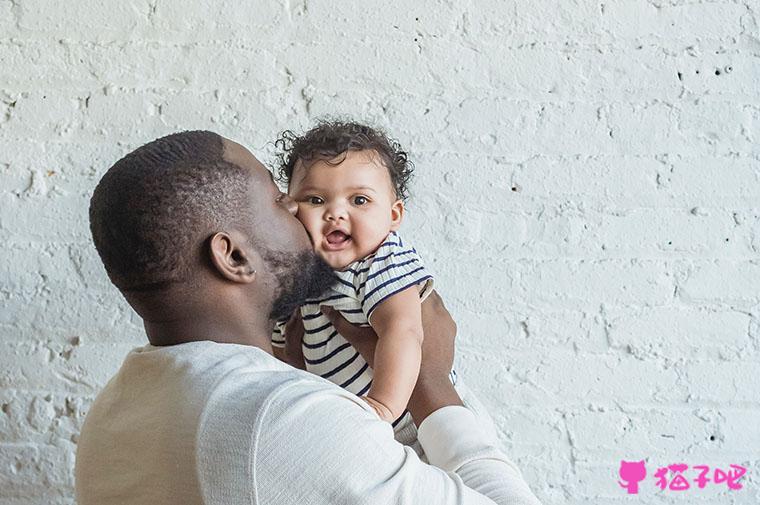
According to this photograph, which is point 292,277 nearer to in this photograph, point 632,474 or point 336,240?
point 336,240

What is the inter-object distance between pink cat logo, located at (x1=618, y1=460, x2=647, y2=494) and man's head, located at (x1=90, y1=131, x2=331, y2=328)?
3.26 ft

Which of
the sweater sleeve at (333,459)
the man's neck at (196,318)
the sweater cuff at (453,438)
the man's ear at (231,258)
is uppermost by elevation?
the man's ear at (231,258)

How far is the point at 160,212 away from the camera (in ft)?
3.36

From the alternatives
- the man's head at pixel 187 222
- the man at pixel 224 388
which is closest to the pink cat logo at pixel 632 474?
the man at pixel 224 388

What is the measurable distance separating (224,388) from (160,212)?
229 mm

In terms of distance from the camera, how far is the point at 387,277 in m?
1.38

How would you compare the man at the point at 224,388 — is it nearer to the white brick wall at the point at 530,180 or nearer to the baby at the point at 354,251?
the baby at the point at 354,251

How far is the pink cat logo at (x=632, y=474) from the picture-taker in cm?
179

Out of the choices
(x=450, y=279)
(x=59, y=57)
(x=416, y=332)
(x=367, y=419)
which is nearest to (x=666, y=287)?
(x=450, y=279)

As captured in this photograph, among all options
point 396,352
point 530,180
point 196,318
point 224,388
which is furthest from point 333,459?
point 530,180

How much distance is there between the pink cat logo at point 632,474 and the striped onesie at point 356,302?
629mm

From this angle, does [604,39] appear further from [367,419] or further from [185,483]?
[185,483]

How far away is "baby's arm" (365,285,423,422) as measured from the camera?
126cm

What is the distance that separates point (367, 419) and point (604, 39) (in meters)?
1.13
